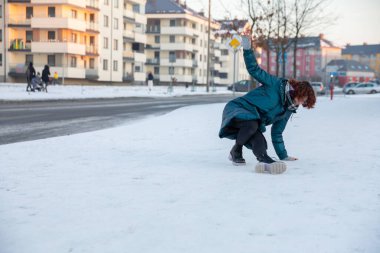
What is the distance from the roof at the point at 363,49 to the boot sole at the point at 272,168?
610 ft

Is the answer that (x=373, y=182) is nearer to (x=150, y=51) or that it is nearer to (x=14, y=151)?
(x=14, y=151)

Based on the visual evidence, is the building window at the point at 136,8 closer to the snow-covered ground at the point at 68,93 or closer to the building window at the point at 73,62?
the building window at the point at 73,62

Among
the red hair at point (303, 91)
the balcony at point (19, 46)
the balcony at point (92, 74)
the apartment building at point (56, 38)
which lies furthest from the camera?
the balcony at point (92, 74)

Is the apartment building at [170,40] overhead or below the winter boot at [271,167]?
overhead

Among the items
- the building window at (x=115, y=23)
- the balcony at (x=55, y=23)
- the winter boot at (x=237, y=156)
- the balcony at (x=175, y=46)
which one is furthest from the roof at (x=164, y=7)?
the winter boot at (x=237, y=156)

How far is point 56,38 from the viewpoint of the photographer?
5525cm

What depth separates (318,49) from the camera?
156 meters

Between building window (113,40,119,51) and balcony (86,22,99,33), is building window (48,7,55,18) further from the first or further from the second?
building window (113,40,119,51)

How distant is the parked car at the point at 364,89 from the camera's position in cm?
5353

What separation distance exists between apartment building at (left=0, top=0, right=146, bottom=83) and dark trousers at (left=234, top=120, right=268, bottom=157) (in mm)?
48282

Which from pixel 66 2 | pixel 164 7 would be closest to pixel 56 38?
pixel 66 2

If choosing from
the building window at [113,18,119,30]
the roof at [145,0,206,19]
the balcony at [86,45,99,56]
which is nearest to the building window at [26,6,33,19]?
the balcony at [86,45,99,56]

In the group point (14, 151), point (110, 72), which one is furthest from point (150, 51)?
point (14, 151)

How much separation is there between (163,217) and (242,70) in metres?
109
